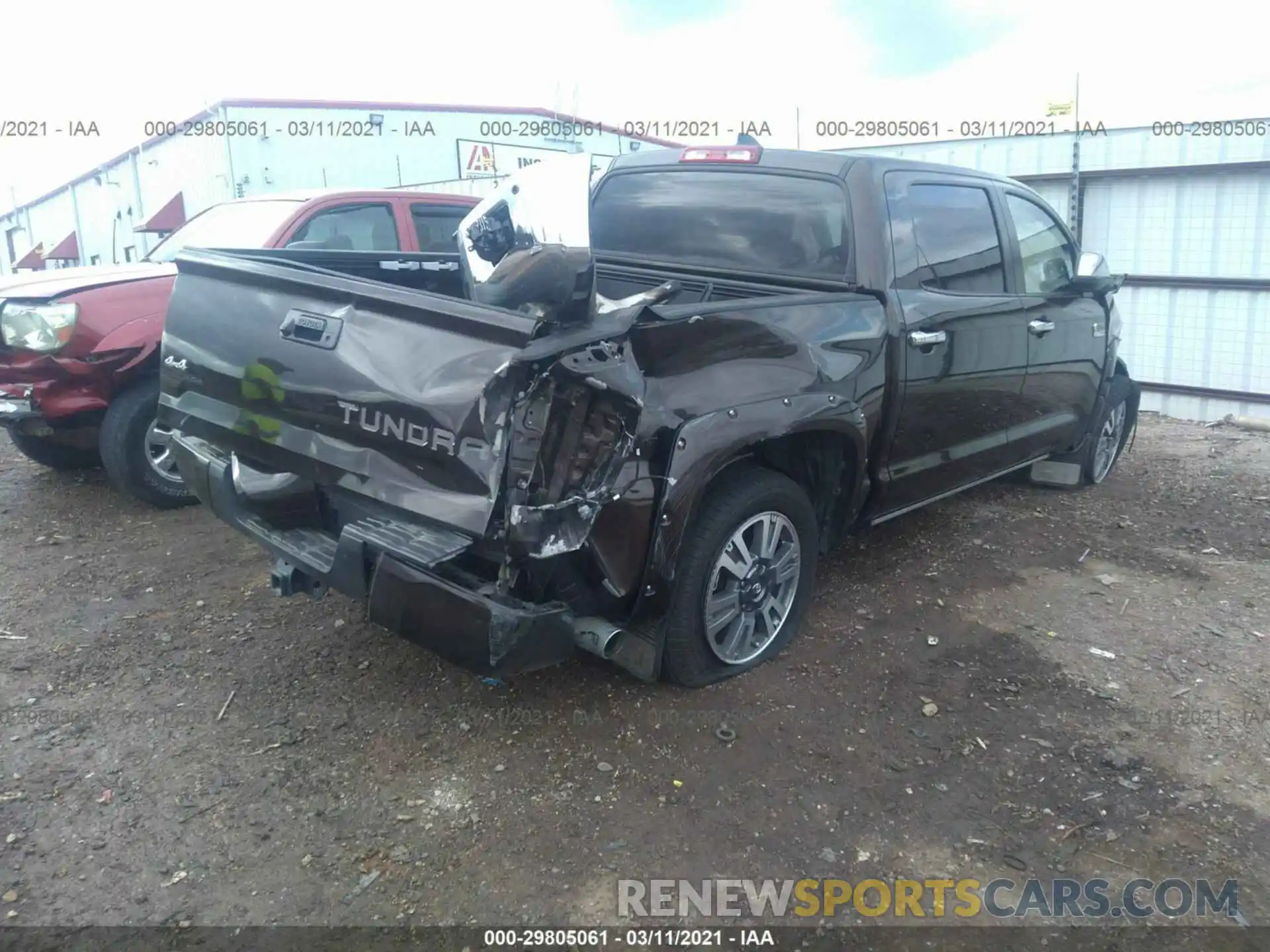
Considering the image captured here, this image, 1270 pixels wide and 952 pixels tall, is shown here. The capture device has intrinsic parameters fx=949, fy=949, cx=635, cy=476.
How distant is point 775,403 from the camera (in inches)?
124

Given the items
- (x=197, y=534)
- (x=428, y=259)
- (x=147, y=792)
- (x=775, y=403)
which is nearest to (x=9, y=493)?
(x=197, y=534)

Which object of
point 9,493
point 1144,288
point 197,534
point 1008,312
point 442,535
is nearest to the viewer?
point 442,535

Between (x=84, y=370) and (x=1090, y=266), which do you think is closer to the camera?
(x=84, y=370)

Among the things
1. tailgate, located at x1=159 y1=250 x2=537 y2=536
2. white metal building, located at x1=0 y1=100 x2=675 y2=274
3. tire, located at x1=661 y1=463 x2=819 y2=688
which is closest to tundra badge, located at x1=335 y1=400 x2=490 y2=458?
tailgate, located at x1=159 y1=250 x2=537 y2=536

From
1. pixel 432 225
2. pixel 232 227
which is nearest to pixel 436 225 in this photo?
pixel 432 225

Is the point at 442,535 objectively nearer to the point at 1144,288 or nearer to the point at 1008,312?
the point at 1008,312

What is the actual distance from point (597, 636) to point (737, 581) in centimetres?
67

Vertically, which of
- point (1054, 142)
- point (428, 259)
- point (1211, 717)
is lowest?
point (1211, 717)

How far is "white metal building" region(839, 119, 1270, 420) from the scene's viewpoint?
27.2 ft

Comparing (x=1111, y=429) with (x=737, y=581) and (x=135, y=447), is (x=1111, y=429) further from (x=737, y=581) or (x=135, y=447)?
(x=135, y=447)

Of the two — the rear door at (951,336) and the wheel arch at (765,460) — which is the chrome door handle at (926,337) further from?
the wheel arch at (765,460)

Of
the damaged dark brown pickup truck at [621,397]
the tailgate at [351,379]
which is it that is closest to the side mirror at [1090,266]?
the damaged dark brown pickup truck at [621,397]

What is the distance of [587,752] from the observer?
9.87 feet

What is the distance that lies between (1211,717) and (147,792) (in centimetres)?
350
